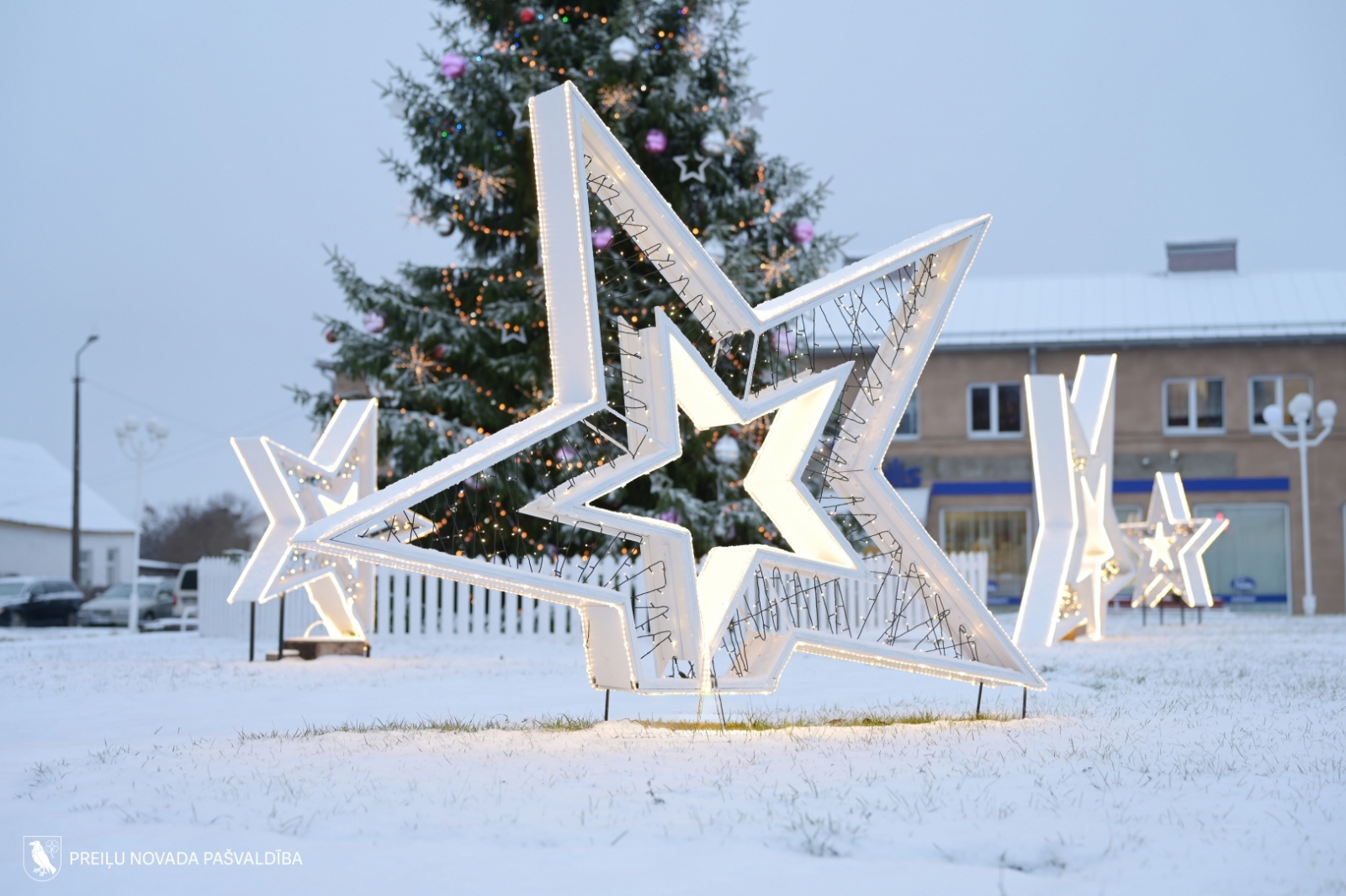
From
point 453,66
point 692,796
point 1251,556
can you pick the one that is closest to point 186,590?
point 453,66

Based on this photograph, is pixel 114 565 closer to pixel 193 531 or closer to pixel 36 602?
pixel 193 531

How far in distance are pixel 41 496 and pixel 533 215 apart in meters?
37.8

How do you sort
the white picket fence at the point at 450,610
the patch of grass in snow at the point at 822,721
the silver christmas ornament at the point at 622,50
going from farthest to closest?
the white picket fence at the point at 450,610
the silver christmas ornament at the point at 622,50
the patch of grass in snow at the point at 822,721

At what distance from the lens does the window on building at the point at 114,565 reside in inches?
2072

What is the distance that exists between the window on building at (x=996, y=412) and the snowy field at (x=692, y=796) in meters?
25.6

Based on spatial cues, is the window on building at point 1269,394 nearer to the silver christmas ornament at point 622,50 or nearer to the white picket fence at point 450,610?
the white picket fence at point 450,610

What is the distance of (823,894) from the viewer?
4035mm

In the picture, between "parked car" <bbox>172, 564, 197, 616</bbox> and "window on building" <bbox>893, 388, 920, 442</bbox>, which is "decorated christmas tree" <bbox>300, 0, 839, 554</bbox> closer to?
"parked car" <bbox>172, 564, 197, 616</bbox>

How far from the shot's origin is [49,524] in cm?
4691

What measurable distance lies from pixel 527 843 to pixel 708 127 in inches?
590

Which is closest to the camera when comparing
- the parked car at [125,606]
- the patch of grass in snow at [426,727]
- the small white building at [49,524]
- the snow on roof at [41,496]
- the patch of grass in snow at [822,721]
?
the patch of grass in snow at [426,727]

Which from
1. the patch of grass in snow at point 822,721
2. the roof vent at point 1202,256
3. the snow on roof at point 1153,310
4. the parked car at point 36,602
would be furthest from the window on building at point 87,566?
the patch of grass in snow at point 822,721

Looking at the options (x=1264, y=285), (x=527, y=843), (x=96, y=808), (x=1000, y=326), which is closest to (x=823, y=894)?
(x=527, y=843)

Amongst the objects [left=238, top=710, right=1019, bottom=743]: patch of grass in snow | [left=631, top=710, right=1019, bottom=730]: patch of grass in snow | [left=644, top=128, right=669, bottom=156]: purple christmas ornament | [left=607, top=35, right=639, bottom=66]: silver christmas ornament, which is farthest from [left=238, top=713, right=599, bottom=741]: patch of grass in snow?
[left=607, top=35, right=639, bottom=66]: silver christmas ornament
